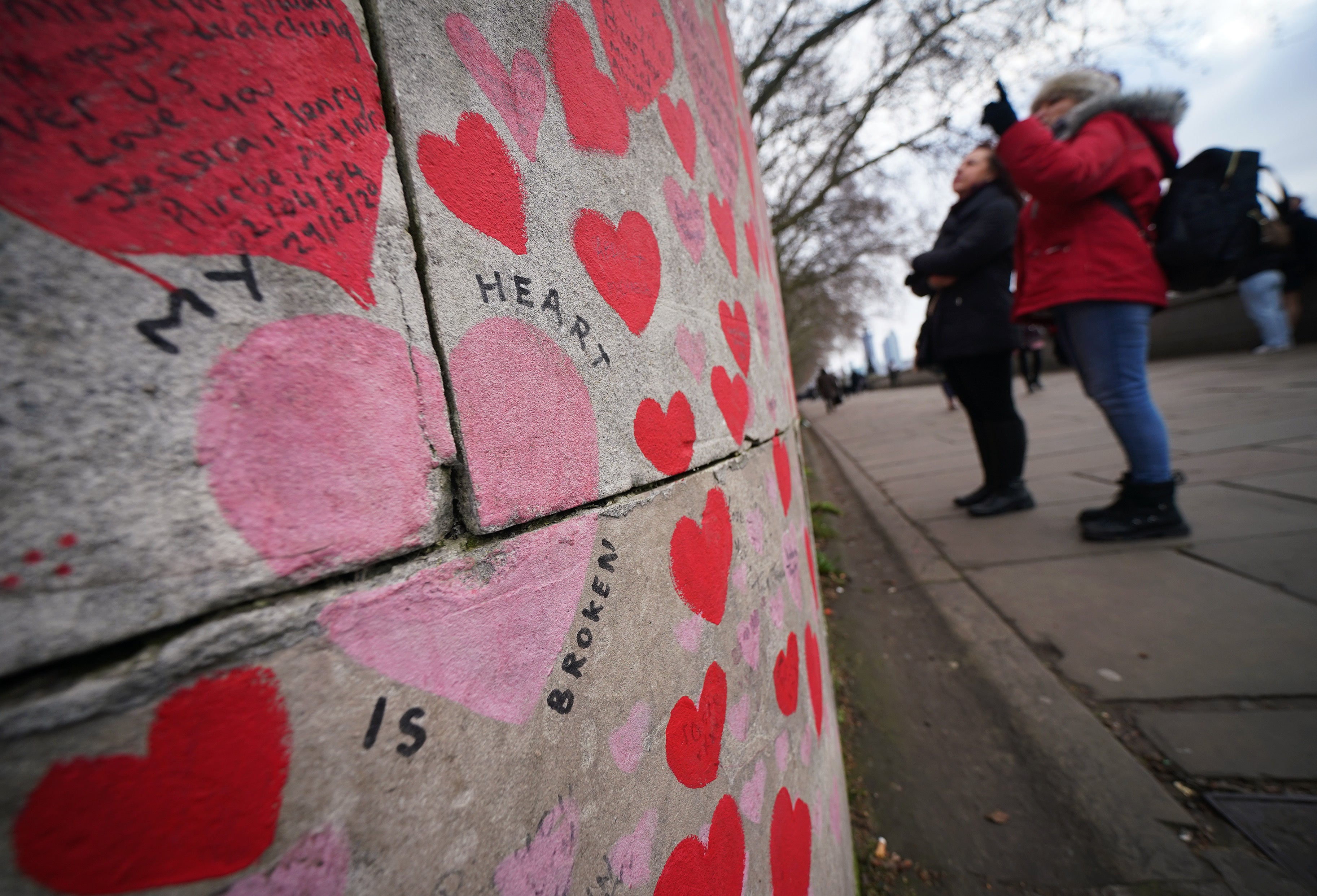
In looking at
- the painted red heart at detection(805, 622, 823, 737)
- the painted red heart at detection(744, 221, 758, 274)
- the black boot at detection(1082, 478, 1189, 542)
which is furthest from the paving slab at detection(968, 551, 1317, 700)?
the painted red heart at detection(744, 221, 758, 274)

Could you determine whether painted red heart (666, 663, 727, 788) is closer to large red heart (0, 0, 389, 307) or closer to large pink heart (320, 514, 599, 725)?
large pink heart (320, 514, 599, 725)

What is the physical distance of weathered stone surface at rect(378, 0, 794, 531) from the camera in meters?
0.55

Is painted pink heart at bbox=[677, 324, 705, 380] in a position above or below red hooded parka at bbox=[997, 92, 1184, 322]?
below

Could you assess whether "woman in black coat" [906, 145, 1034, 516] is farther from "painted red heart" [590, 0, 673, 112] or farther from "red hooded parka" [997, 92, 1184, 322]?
"painted red heart" [590, 0, 673, 112]

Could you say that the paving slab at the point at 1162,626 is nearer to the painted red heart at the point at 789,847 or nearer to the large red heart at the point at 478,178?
the painted red heart at the point at 789,847

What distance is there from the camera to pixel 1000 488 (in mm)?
3236

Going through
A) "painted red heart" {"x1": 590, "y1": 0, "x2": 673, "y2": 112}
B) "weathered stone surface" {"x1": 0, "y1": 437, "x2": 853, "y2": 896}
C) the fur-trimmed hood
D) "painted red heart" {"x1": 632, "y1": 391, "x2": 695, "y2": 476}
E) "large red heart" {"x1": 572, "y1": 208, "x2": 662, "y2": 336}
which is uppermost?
the fur-trimmed hood

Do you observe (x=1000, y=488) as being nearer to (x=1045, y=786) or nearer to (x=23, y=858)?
(x=1045, y=786)

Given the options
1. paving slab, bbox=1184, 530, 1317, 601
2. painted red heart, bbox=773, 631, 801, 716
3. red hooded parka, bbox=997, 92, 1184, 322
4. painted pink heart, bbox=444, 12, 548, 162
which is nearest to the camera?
painted pink heart, bbox=444, 12, 548, 162

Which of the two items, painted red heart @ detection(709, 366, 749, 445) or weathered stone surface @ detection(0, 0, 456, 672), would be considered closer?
weathered stone surface @ detection(0, 0, 456, 672)

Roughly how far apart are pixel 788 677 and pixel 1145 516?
2363mm

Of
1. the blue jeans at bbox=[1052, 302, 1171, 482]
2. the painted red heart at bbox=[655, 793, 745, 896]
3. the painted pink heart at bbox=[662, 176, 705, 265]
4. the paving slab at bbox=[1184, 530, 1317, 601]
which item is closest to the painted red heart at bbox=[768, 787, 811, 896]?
the painted red heart at bbox=[655, 793, 745, 896]

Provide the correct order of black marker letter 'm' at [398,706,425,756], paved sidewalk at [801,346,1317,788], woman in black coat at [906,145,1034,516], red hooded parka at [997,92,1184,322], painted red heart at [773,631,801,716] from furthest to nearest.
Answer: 1. woman in black coat at [906,145,1034,516]
2. red hooded parka at [997,92,1184,322]
3. paved sidewalk at [801,346,1317,788]
4. painted red heart at [773,631,801,716]
5. black marker letter 'm' at [398,706,425,756]

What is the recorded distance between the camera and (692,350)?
0.88 meters
